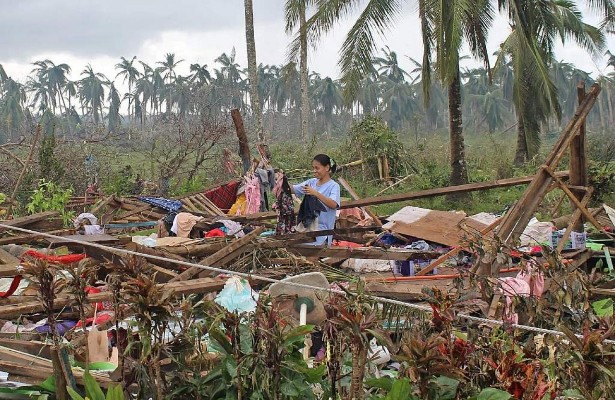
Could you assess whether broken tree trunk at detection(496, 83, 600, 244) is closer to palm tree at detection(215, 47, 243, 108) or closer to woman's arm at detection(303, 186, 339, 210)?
woman's arm at detection(303, 186, 339, 210)

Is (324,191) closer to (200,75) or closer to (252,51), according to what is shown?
(252,51)

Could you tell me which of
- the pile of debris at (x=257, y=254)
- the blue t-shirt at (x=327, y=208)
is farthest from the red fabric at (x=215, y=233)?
the blue t-shirt at (x=327, y=208)

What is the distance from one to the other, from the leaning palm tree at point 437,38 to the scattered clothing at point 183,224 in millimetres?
4598

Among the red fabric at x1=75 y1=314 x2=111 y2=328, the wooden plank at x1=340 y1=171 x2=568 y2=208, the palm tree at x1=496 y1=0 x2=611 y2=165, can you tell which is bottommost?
the red fabric at x1=75 y1=314 x2=111 y2=328

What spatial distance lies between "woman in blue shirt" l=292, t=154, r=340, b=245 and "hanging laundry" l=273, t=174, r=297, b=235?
56 centimetres

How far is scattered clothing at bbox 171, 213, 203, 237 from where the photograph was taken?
7.11 m

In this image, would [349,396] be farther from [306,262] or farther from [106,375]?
[306,262]

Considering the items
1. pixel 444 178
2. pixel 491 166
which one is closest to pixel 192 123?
pixel 444 178

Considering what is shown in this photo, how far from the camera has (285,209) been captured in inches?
270

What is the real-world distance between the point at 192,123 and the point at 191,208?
26.7 ft

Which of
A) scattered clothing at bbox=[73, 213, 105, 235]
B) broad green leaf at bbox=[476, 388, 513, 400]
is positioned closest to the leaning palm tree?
scattered clothing at bbox=[73, 213, 105, 235]

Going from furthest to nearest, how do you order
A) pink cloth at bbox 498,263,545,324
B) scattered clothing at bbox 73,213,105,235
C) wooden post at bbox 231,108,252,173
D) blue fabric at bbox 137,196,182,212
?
wooden post at bbox 231,108,252,173 < blue fabric at bbox 137,196,182,212 < scattered clothing at bbox 73,213,105,235 < pink cloth at bbox 498,263,545,324

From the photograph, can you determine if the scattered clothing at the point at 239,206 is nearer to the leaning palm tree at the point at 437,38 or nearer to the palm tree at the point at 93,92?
the leaning palm tree at the point at 437,38

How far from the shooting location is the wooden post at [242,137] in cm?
991
